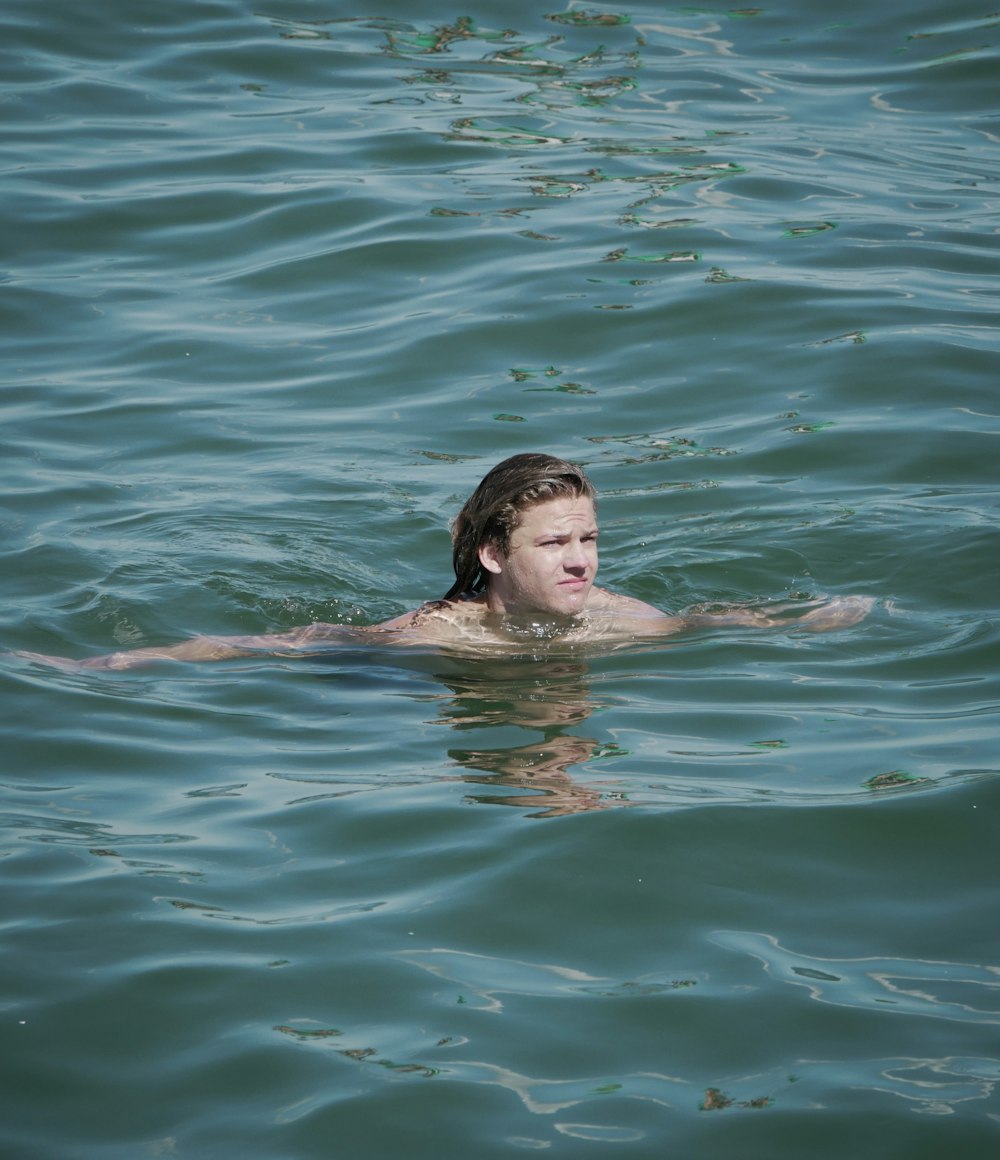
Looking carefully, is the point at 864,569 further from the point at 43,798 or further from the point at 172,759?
the point at 43,798

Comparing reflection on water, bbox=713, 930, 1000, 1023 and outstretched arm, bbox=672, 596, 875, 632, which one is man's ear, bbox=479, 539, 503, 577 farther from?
reflection on water, bbox=713, 930, 1000, 1023

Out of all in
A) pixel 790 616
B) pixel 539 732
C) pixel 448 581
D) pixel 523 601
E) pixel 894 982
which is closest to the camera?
pixel 894 982

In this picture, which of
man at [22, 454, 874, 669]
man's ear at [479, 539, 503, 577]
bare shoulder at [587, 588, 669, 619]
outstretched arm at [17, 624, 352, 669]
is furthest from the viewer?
bare shoulder at [587, 588, 669, 619]

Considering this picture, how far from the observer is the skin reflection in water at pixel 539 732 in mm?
5223

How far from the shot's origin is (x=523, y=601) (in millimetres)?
7043

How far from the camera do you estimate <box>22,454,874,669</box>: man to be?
22.4ft

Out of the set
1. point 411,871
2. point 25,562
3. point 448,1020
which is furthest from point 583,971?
point 25,562

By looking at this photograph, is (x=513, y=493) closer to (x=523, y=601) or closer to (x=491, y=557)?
(x=491, y=557)

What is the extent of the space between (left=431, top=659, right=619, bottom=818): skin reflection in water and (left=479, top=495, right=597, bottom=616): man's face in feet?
1.01

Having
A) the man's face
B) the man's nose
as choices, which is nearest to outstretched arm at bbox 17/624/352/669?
the man's face

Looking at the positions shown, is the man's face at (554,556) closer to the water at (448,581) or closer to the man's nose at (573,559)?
the man's nose at (573,559)

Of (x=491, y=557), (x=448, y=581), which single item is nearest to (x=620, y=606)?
(x=491, y=557)

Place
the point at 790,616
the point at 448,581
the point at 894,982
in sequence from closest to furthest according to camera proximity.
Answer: the point at 894,982 → the point at 790,616 → the point at 448,581

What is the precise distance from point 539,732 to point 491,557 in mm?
1341
